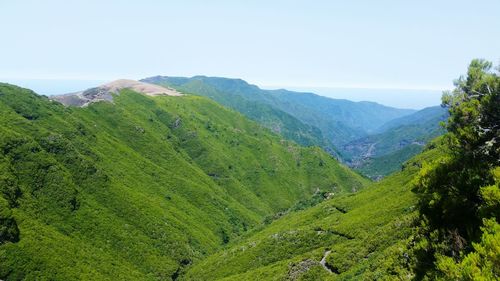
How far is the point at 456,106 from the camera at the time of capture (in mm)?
37562

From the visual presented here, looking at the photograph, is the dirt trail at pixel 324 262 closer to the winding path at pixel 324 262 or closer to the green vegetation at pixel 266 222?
the winding path at pixel 324 262

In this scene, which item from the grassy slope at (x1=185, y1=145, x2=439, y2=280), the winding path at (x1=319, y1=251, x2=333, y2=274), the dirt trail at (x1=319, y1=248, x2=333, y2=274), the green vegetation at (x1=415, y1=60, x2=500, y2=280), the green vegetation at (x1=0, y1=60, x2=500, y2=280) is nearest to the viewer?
the green vegetation at (x1=415, y1=60, x2=500, y2=280)

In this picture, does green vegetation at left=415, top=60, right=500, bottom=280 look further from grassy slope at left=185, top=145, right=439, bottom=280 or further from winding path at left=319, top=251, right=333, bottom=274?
winding path at left=319, top=251, right=333, bottom=274

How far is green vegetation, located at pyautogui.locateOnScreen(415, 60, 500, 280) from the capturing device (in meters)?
30.0

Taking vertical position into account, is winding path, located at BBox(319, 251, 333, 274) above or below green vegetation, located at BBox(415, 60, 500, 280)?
below

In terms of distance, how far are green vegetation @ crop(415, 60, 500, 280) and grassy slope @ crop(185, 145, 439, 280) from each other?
22097 mm

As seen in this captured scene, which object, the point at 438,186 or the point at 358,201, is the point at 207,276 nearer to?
the point at 358,201

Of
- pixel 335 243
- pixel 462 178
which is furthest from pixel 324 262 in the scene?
pixel 462 178

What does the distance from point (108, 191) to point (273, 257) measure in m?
93.9

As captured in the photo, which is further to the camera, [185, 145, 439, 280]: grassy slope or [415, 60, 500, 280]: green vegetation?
[185, 145, 439, 280]: grassy slope

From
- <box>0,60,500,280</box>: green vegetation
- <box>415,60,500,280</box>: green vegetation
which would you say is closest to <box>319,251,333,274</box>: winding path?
<box>0,60,500,280</box>: green vegetation

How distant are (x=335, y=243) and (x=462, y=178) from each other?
7763cm

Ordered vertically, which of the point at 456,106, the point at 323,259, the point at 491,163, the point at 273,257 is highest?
the point at 456,106

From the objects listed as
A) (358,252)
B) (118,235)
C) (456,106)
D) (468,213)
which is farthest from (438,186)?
(118,235)
